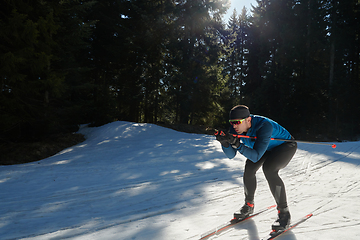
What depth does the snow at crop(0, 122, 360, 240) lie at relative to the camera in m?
3.06

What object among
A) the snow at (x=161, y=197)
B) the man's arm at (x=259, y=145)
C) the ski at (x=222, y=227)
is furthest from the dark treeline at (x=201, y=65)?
the man's arm at (x=259, y=145)

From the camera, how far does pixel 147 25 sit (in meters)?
18.9

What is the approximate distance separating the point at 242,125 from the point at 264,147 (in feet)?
1.26

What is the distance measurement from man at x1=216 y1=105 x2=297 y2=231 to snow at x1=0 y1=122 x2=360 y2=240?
0.44 metres

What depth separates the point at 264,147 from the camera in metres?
2.82

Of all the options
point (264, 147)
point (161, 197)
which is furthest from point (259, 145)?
point (161, 197)

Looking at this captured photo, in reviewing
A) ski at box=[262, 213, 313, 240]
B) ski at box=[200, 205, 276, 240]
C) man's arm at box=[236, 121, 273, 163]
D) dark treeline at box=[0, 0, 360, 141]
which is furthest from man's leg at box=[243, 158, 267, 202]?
dark treeline at box=[0, 0, 360, 141]

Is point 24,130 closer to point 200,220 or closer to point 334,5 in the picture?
point 200,220

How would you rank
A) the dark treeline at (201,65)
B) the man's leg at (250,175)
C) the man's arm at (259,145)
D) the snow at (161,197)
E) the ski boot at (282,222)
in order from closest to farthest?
1. the man's arm at (259,145)
2. the ski boot at (282,222)
3. the snow at (161,197)
4. the man's leg at (250,175)
5. the dark treeline at (201,65)

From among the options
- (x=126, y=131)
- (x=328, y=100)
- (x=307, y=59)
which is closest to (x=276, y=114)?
(x=328, y=100)

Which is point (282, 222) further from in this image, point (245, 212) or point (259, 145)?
point (259, 145)

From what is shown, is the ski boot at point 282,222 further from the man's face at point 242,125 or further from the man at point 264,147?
the man's face at point 242,125

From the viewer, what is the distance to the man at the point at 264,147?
111 inches

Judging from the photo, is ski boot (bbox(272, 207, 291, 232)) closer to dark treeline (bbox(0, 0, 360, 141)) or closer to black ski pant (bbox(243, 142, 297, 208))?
black ski pant (bbox(243, 142, 297, 208))
